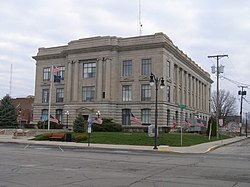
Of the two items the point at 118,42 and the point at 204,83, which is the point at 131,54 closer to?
the point at 118,42

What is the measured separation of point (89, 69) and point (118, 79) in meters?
6.23

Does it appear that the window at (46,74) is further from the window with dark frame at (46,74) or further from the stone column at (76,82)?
the stone column at (76,82)

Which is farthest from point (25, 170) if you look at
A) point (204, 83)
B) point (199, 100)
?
point (204, 83)

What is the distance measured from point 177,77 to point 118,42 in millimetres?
14428

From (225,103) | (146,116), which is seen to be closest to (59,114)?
(146,116)

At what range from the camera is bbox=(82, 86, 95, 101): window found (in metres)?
64.9

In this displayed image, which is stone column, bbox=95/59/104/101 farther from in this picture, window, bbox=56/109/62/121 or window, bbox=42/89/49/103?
window, bbox=42/89/49/103

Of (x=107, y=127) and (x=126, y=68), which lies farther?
(x=126, y=68)

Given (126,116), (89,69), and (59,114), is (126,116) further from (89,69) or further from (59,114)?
(59,114)

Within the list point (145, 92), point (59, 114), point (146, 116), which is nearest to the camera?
point (146, 116)

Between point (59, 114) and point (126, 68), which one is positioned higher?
point (126, 68)

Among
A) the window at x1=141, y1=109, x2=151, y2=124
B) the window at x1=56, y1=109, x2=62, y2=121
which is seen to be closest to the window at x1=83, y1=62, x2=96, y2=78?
the window at x1=56, y1=109, x2=62, y2=121

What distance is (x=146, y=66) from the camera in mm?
62375

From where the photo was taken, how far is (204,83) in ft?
319
